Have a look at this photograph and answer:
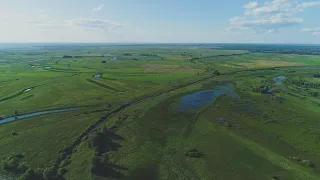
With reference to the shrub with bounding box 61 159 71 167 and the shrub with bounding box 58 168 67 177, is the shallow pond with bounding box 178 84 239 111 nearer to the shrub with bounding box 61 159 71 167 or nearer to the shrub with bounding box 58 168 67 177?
the shrub with bounding box 61 159 71 167

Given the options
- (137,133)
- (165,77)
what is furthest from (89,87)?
(137,133)

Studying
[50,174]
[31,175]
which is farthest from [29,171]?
[50,174]

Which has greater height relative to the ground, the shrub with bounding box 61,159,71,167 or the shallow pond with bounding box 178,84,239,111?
the shallow pond with bounding box 178,84,239,111

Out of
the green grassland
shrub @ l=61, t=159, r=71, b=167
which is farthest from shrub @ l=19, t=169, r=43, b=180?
shrub @ l=61, t=159, r=71, b=167

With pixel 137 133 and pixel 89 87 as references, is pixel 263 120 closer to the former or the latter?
pixel 137 133

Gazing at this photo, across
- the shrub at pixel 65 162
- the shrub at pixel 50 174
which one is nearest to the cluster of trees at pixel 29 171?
the shrub at pixel 50 174

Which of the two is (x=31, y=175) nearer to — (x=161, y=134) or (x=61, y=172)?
(x=61, y=172)
